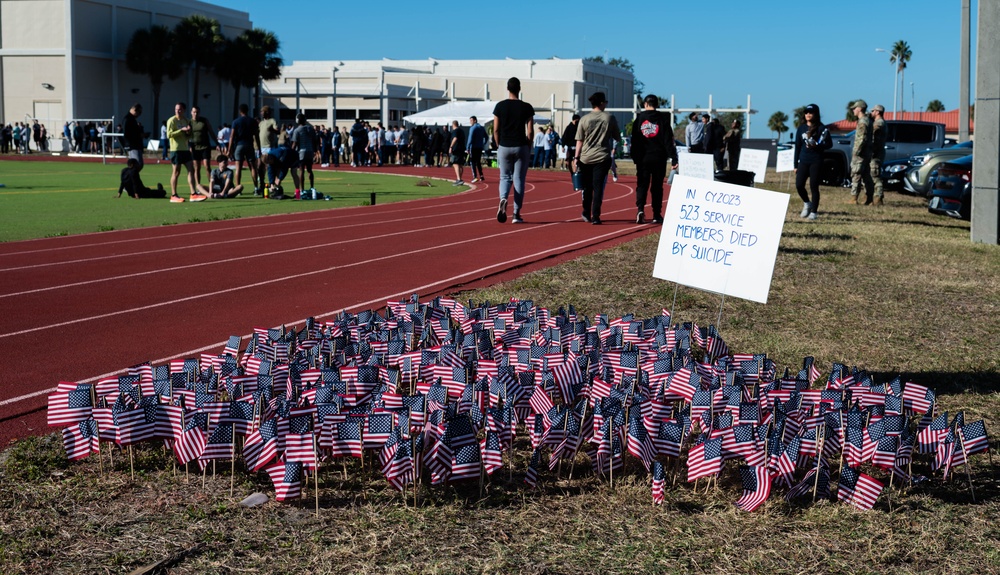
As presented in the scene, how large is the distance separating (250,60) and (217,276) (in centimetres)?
6416

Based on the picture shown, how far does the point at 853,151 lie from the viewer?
72.4 feet

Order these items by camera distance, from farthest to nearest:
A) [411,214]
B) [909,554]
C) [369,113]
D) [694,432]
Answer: [369,113]
[411,214]
[694,432]
[909,554]

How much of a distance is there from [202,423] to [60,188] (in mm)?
23360

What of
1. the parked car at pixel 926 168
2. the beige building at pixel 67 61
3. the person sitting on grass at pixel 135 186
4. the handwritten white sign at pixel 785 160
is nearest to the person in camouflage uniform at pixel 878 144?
the parked car at pixel 926 168

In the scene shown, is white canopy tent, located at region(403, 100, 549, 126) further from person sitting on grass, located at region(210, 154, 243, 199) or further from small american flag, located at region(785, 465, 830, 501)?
small american flag, located at region(785, 465, 830, 501)

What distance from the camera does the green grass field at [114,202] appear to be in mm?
16812

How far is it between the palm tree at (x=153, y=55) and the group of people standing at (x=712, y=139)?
4616cm

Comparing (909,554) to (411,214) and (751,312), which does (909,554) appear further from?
(411,214)

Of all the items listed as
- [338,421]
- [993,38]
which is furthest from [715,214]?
[993,38]

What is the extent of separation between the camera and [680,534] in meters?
4.17

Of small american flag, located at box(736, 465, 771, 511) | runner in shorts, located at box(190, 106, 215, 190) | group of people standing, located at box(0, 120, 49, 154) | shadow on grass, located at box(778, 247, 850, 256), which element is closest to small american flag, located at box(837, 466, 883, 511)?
small american flag, located at box(736, 465, 771, 511)

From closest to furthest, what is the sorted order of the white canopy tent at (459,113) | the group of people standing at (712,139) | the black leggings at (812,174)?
the black leggings at (812,174)
the group of people standing at (712,139)
the white canopy tent at (459,113)

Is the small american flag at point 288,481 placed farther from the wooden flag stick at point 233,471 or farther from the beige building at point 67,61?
the beige building at point 67,61

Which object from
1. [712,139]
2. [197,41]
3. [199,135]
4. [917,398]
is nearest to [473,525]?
[917,398]
